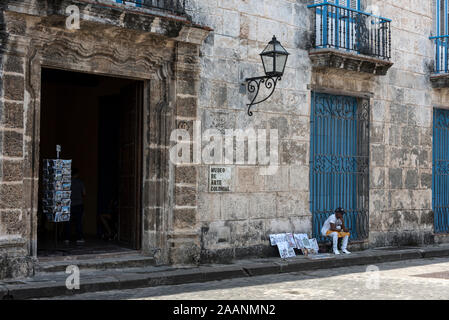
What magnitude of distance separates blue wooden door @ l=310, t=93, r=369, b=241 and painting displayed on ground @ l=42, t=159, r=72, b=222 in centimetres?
456

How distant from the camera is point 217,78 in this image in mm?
10602

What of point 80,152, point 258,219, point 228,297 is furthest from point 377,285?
point 80,152

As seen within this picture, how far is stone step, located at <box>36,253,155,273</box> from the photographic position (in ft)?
28.7

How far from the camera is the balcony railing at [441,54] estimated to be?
590 inches

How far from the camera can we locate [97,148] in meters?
13.7

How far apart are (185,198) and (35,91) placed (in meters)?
2.81

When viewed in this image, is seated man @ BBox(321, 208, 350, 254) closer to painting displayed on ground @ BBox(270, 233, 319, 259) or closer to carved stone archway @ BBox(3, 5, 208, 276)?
painting displayed on ground @ BBox(270, 233, 319, 259)

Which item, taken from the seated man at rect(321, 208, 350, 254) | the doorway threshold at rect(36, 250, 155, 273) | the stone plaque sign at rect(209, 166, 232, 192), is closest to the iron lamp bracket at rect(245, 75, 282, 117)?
the stone plaque sign at rect(209, 166, 232, 192)

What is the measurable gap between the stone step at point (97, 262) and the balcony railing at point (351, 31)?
→ 17.2 feet

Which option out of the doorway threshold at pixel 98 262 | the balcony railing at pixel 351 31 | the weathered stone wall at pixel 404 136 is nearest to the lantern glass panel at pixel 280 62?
the balcony railing at pixel 351 31

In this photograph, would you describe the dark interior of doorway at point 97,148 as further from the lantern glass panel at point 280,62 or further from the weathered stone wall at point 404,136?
the weathered stone wall at point 404,136

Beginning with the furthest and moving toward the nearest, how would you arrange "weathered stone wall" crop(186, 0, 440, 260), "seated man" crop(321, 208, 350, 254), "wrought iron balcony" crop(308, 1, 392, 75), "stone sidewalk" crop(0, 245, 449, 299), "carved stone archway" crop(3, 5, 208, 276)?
"wrought iron balcony" crop(308, 1, 392, 75) → "seated man" crop(321, 208, 350, 254) → "weathered stone wall" crop(186, 0, 440, 260) → "carved stone archway" crop(3, 5, 208, 276) → "stone sidewalk" crop(0, 245, 449, 299)

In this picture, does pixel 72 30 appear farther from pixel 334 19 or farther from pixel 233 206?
pixel 334 19
